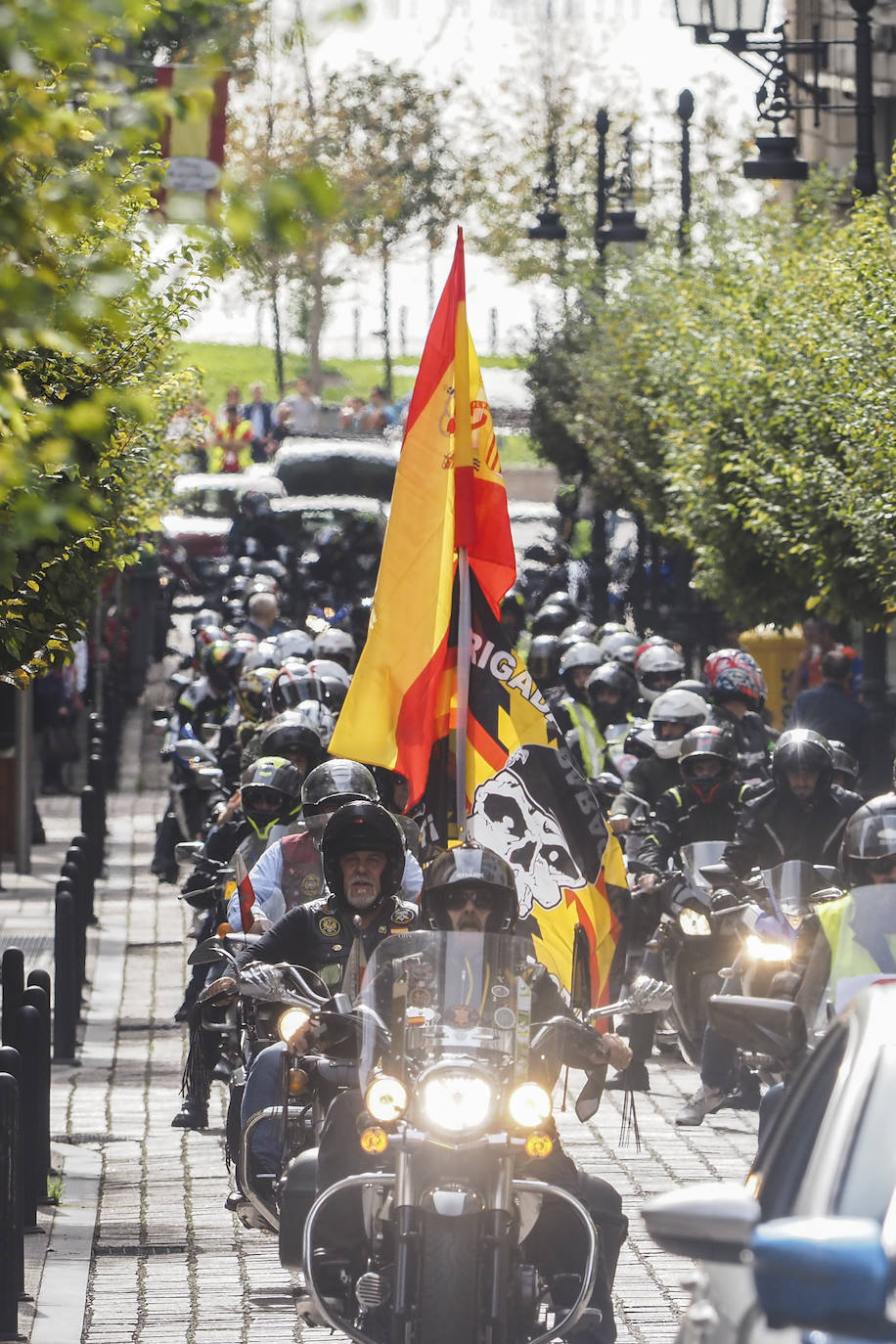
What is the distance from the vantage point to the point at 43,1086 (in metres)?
9.77

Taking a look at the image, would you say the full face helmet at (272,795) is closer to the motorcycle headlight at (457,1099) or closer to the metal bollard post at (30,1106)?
the metal bollard post at (30,1106)

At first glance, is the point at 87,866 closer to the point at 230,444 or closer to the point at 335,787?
the point at 335,787

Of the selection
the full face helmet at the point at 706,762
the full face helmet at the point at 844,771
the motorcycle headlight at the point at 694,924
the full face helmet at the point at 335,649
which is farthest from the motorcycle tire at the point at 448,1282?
the full face helmet at the point at 335,649

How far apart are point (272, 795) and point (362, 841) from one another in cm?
359

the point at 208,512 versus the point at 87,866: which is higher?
the point at 208,512

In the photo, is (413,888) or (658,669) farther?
(658,669)

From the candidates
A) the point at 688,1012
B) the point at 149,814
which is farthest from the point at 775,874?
the point at 149,814

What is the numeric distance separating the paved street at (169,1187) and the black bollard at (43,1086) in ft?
0.48

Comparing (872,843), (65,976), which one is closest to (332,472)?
(65,976)

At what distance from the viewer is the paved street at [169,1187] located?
808 cm

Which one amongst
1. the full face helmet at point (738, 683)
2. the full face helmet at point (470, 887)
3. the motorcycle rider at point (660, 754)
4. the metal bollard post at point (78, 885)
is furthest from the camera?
A: the full face helmet at point (738, 683)

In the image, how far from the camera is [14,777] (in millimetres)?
19578

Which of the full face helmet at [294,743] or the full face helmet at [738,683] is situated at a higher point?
the full face helmet at [294,743]

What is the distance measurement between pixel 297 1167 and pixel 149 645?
84.6ft
